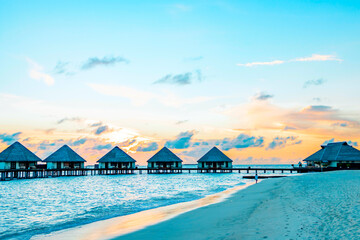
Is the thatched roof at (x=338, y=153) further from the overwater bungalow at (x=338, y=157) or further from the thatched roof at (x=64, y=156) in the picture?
the thatched roof at (x=64, y=156)

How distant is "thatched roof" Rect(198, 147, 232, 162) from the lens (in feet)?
236

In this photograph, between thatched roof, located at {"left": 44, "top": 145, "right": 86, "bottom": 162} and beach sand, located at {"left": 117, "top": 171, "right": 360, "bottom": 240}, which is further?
thatched roof, located at {"left": 44, "top": 145, "right": 86, "bottom": 162}

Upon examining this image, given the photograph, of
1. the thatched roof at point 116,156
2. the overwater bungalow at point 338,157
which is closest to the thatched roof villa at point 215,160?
the thatched roof at point 116,156

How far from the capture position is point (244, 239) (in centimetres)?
754

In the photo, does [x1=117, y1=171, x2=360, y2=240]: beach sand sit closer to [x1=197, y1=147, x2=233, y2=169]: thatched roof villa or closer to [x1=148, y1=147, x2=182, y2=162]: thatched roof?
[x1=148, y1=147, x2=182, y2=162]: thatched roof

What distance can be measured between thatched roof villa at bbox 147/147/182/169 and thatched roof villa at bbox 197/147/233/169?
5730 mm

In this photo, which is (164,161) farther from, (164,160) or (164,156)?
(164,156)

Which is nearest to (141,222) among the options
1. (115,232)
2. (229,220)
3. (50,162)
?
(115,232)

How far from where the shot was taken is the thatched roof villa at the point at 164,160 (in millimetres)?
71562

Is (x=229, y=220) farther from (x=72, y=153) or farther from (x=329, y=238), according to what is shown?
(x=72, y=153)

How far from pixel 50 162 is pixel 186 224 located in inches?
2321

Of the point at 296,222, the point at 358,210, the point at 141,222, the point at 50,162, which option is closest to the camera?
the point at 296,222

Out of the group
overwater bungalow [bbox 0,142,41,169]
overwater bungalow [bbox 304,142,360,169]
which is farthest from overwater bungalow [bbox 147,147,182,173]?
overwater bungalow [bbox 304,142,360,169]

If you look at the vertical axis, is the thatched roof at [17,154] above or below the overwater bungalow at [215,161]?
above
